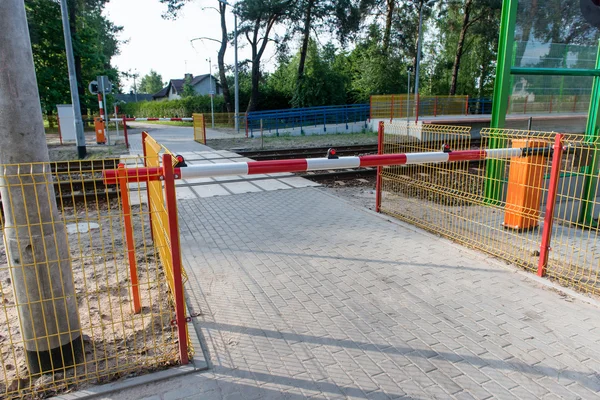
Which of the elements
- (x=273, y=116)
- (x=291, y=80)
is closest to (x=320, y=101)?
(x=291, y=80)

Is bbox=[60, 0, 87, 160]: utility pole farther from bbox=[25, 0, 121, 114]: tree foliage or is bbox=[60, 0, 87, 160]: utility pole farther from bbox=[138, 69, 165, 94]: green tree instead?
bbox=[138, 69, 165, 94]: green tree

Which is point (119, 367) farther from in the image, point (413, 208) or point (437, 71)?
point (437, 71)

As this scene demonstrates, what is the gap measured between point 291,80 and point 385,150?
29416mm

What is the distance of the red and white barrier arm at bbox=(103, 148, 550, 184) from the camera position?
3.20 metres

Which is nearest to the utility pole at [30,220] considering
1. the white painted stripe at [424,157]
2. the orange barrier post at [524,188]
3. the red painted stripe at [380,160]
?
the red painted stripe at [380,160]

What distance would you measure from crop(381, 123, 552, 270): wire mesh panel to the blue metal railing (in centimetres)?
1829

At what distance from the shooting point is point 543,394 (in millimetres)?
2971

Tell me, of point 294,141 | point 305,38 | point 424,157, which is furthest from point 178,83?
point 424,157

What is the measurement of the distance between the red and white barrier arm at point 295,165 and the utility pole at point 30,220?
1.61 ft

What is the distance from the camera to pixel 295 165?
4016mm

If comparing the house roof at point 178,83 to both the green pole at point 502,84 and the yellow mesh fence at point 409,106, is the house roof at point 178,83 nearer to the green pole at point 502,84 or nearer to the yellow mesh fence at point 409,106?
the yellow mesh fence at point 409,106

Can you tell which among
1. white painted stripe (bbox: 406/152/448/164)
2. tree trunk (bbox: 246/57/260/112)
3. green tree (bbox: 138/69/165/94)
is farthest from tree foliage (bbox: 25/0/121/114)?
green tree (bbox: 138/69/165/94)

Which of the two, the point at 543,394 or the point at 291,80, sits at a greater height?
the point at 291,80

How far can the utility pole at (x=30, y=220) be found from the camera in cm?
282
